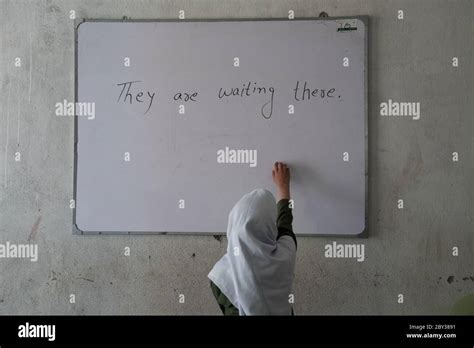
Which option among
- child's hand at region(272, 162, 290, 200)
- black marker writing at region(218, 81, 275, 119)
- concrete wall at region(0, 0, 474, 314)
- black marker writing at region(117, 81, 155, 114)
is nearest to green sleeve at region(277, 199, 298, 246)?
child's hand at region(272, 162, 290, 200)

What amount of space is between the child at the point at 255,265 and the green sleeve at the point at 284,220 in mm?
71

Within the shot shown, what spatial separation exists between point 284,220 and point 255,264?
0.31 meters

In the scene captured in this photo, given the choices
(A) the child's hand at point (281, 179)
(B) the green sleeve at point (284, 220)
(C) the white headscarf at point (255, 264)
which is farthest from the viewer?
(A) the child's hand at point (281, 179)

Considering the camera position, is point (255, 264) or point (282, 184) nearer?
point (255, 264)

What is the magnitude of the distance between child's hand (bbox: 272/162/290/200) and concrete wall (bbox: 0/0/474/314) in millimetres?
236

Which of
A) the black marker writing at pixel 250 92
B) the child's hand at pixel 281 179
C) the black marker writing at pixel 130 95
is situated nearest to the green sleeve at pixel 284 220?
→ the child's hand at pixel 281 179

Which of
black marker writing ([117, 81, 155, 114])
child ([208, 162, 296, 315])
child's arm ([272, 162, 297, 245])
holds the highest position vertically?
black marker writing ([117, 81, 155, 114])

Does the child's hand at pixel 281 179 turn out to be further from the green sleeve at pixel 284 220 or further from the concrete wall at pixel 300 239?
the concrete wall at pixel 300 239

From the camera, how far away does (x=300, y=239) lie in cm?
179

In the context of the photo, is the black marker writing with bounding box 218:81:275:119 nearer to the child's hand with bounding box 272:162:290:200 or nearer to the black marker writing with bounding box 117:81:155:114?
the child's hand with bounding box 272:162:290:200

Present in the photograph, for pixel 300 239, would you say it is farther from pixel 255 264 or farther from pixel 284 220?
pixel 255 264

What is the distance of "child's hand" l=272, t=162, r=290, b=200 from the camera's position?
68.0 inches

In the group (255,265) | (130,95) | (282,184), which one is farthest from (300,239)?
(130,95)

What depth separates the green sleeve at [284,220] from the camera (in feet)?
4.78
